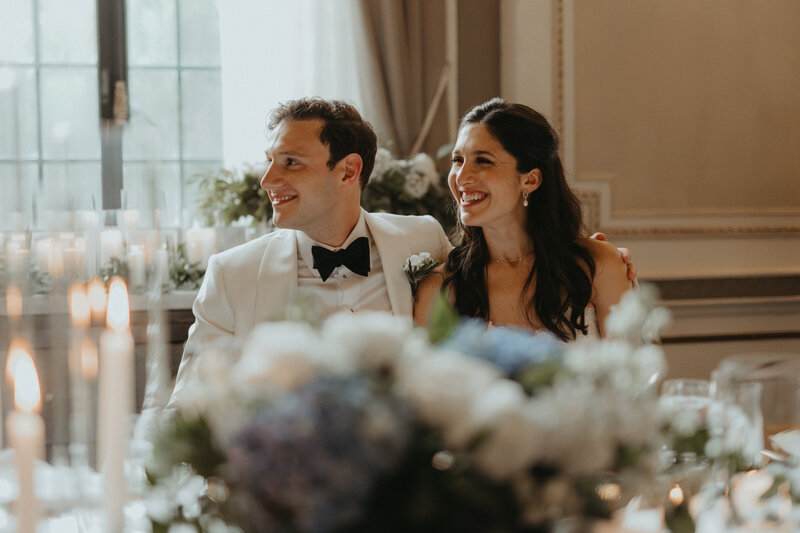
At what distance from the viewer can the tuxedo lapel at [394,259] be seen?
8.72ft

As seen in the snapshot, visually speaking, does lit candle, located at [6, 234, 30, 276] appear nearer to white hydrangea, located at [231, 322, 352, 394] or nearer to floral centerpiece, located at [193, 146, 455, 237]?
floral centerpiece, located at [193, 146, 455, 237]

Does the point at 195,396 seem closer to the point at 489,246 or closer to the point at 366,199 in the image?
the point at 489,246

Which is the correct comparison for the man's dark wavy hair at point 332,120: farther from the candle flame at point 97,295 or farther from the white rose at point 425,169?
the candle flame at point 97,295

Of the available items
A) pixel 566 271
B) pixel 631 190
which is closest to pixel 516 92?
pixel 631 190

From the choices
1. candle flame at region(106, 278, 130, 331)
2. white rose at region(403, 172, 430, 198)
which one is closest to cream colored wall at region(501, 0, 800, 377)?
white rose at region(403, 172, 430, 198)

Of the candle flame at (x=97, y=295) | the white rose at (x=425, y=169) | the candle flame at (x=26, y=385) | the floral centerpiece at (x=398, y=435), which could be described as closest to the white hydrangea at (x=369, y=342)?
the floral centerpiece at (x=398, y=435)

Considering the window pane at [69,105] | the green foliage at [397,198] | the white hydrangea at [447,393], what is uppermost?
the window pane at [69,105]

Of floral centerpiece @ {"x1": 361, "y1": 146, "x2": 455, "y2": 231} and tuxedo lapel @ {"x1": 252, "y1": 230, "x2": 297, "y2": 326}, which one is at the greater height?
floral centerpiece @ {"x1": 361, "y1": 146, "x2": 455, "y2": 231}

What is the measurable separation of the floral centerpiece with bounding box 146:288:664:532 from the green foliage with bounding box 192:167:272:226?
9.48 ft

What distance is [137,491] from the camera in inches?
39.0

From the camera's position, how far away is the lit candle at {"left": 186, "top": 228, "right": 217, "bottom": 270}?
3840 mm

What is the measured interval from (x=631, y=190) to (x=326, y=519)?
3.92 meters

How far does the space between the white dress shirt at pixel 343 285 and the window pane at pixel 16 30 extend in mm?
2259

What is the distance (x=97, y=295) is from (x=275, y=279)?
111cm
